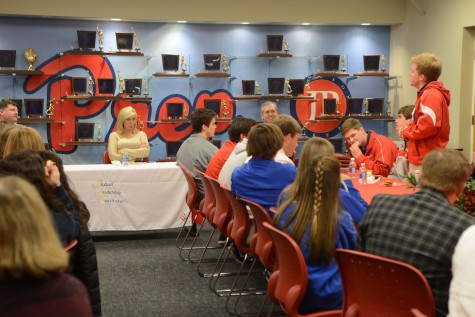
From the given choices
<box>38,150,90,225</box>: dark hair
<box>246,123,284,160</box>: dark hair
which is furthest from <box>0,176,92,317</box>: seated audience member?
<box>246,123,284,160</box>: dark hair

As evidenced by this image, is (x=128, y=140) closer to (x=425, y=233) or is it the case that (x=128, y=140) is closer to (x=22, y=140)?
(x=22, y=140)

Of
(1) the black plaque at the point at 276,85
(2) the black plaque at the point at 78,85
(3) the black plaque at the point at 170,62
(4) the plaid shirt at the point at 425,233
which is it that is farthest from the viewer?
(1) the black plaque at the point at 276,85

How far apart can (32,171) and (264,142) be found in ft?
5.50

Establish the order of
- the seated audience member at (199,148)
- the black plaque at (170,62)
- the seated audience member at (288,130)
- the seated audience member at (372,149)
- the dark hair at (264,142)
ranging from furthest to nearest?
the black plaque at (170,62) < the seated audience member at (199,148) < the seated audience member at (372,149) < the seated audience member at (288,130) < the dark hair at (264,142)

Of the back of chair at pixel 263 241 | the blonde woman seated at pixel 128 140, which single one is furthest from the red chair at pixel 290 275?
the blonde woman seated at pixel 128 140

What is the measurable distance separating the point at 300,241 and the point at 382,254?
1.48ft

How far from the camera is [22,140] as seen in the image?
11.9 ft

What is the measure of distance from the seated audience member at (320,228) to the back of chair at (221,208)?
179 cm

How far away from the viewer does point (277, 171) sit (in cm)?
383

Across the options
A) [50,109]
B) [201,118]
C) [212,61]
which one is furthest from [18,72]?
[201,118]

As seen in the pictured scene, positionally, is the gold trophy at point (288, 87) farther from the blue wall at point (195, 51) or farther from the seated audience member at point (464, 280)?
the seated audience member at point (464, 280)

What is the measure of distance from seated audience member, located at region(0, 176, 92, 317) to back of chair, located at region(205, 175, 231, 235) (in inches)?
120

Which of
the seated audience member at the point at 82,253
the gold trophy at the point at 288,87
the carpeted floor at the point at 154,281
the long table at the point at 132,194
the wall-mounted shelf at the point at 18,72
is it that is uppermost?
the wall-mounted shelf at the point at 18,72

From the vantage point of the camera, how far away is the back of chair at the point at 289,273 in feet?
8.57
